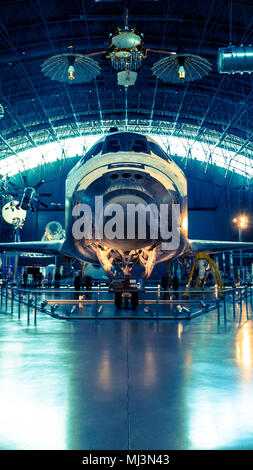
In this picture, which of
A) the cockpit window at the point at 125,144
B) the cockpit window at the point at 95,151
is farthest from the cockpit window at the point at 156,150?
the cockpit window at the point at 95,151

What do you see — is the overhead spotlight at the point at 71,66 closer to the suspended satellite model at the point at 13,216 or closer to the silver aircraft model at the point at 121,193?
the silver aircraft model at the point at 121,193

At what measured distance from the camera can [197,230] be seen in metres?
41.1

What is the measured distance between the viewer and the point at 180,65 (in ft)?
43.2

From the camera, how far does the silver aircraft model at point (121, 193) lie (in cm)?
650

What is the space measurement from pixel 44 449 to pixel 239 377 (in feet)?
6.86

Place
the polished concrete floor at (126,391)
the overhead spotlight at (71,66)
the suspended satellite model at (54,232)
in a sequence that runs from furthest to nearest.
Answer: the suspended satellite model at (54,232) < the overhead spotlight at (71,66) < the polished concrete floor at (126,391)

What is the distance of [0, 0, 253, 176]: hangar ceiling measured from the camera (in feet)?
61.8

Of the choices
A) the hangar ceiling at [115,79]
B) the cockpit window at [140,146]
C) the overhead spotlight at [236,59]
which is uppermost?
the hangar ceiling at [115,79]

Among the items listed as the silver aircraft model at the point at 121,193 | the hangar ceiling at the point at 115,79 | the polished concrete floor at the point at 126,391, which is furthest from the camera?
the hangar ceiling at the point at 115,79

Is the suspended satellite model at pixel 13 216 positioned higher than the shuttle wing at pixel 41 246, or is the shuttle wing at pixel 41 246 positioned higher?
the suspended satellite model at pixel 13 216

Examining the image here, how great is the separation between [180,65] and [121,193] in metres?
8.76

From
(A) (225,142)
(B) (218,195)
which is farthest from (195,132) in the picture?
(B) (218,195)

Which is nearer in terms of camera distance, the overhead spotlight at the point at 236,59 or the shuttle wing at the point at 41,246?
the overhead spotlight at the point at 236,59

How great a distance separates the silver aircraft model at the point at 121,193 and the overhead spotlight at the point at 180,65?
684cm
